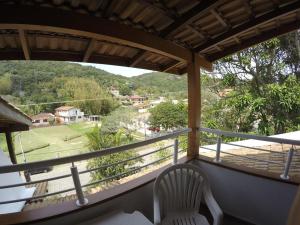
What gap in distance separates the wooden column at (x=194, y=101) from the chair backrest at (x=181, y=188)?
0.95 m

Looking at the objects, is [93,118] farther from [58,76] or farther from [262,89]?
[262,89]

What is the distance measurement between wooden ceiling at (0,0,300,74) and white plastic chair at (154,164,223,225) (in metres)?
1.30

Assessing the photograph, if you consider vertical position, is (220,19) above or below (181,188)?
above

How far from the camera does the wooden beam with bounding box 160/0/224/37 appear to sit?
6.02ft

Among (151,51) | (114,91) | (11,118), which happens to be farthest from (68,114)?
(151,51)

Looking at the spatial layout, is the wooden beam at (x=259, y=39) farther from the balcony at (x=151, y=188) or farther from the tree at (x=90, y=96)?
the tree at (x=90, y=96)

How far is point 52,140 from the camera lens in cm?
1667

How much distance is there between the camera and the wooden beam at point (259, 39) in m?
2.51

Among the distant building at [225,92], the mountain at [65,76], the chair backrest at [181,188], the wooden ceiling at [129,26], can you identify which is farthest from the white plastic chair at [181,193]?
the mountain at [65,76]

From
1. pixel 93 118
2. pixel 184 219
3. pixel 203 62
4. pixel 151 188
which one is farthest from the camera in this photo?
pixel 93 118

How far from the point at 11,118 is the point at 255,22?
3.98 meters

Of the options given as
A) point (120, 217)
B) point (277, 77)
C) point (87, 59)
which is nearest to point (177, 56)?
point (87, 59)

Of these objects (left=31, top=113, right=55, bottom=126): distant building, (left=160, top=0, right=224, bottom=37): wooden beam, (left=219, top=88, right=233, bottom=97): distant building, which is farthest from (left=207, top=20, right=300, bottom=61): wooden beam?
(left=31, top=113, right=55, bottom=126): distant building

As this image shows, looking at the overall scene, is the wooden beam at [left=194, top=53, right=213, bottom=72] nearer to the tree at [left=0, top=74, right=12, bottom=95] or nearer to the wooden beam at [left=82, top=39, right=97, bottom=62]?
the wooden beam at [left=82, top=39, right=97, bottom=62]
